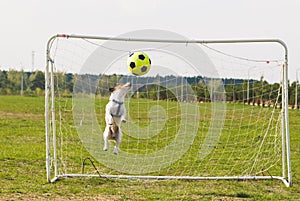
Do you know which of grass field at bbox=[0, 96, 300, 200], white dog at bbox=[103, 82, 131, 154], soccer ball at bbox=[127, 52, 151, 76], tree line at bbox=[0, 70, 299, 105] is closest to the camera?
white dog at bbox=[103, 82, 131, 154]

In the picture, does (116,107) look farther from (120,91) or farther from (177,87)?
(177,87)

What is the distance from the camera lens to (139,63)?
7.91m

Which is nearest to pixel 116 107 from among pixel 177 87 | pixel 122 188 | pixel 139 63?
pixel 139 63

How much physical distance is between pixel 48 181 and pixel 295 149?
7.61 metres

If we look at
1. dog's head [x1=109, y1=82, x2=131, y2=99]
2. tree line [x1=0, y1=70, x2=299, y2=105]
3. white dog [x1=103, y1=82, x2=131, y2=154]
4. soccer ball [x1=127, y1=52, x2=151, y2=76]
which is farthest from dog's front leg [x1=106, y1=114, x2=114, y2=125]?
tree line [x1=0, y1=70, x2=299, y2=105]

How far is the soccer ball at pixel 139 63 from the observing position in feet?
26.0

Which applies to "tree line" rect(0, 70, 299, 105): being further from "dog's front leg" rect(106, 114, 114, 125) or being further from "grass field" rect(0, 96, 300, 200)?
"grass field" rect(0, 96, 300, 200)

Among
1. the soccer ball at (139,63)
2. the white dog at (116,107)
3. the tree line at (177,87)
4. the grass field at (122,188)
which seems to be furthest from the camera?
the tree line at (177,87)

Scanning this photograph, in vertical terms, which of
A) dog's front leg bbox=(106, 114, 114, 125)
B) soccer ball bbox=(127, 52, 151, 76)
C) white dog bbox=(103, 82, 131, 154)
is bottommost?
dog's front leg bbox=(106, 114, 114, 125)

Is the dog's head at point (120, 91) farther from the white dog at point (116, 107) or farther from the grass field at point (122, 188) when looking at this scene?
the grass field at point (122, 188)

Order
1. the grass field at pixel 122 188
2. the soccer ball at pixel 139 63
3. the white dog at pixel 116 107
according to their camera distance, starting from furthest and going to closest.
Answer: the soccer ball at pixel 139 63, the grass field at pixel 122 188, the white dog at pixel 116 107

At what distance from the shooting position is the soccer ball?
7.92 meters

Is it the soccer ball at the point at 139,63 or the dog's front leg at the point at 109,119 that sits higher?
the soccer ball at the point at 139,63

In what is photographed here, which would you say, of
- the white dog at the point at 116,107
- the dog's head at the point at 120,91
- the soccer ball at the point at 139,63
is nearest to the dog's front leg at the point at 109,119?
the white dog at the point at 116,107
